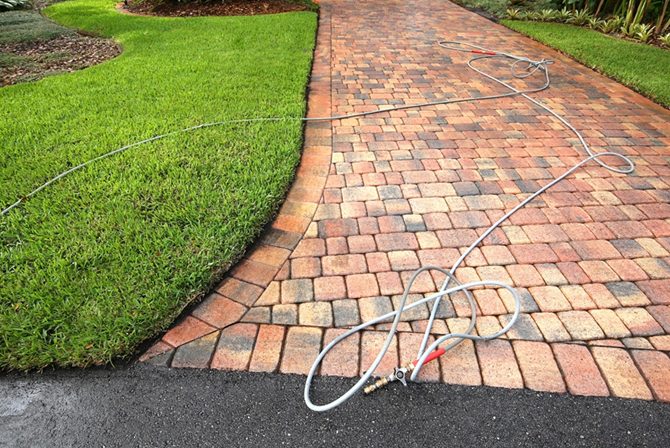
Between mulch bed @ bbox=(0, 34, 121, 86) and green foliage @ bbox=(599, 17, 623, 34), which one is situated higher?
green foliage @ bbox=(599, 17, 623, 34)

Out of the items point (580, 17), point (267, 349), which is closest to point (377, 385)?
point (267, 349)

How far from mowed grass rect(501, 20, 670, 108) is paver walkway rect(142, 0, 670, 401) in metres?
0.50

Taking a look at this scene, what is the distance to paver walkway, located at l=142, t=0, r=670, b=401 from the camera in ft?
5.96

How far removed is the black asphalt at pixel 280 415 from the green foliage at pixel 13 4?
10114 mm

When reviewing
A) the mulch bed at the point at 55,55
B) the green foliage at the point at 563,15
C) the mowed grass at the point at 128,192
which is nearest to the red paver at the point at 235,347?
the mowed grass at the point at 128,192

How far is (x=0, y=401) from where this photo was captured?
1.65 meters

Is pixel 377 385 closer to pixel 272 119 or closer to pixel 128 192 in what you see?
pixel 128 192

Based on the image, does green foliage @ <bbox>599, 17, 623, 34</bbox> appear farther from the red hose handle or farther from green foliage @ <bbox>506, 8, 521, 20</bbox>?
the red hose handle

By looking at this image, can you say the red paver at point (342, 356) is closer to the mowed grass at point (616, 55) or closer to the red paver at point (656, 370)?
the red paver at point (656, 370)

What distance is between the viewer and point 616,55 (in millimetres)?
5715

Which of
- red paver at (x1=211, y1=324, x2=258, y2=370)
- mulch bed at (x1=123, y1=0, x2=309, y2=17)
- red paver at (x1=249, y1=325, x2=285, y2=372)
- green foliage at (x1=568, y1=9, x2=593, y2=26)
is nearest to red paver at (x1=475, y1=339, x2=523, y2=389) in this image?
red paver at (x1=249, y1=325, x2=285, y2=372)

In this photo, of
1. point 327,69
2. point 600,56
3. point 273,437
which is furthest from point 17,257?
point 600,56

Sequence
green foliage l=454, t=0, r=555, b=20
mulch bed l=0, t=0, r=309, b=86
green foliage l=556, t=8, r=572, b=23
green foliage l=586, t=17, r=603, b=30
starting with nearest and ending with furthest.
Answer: mulch bed l=0, t=0, r=309, b=86 < green foliage l=586, t=17, r=603, b=30 < green foliage l=556, t=8, r=572, b=23 < green foliage l=454, t=0, r=555, b=20

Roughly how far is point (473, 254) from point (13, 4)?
Result: 11101mm
